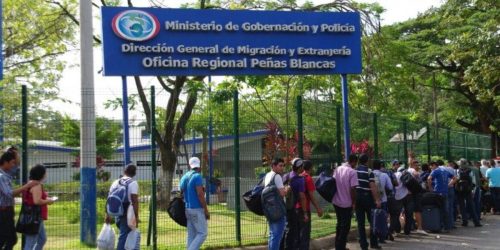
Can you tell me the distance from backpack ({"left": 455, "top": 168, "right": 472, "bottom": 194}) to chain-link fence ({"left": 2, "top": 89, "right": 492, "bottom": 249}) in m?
2.24

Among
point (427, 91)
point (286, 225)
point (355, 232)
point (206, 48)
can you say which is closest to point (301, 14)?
point (206, 48)

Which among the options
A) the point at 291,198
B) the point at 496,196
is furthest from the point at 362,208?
the point at 496,196

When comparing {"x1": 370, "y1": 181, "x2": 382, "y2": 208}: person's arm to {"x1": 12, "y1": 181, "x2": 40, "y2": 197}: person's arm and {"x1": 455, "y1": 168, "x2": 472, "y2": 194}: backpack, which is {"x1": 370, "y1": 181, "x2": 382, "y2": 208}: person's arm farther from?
{"x1": 12, "y1": 181, "x2": 40, "y2": 197}: person's arm

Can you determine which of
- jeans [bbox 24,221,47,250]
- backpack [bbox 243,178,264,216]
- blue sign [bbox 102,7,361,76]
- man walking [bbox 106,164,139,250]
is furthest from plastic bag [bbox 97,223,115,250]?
blue sign [bbox 102,7,361,76]

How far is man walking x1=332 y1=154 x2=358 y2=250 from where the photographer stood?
11.6 metres

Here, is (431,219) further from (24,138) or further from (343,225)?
(24,138)

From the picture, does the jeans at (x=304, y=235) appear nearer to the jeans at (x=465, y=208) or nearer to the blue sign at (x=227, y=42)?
the blue sign at (x=227, y=42)

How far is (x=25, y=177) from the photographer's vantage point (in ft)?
33.7

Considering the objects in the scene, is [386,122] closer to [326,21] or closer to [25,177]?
[326,21]

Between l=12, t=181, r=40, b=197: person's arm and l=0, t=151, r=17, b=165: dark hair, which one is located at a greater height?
l=0, t=151, r=17, b=165: dark hair

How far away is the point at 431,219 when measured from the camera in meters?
15.3

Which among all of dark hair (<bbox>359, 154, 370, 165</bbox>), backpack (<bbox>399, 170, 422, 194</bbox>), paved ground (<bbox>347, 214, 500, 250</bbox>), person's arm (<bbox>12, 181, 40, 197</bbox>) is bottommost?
paved ground (<bbox>347, 214, 500, 250</bbox>)

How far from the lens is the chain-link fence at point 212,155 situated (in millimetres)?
10867

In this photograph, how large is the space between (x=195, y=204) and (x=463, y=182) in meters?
9.11
